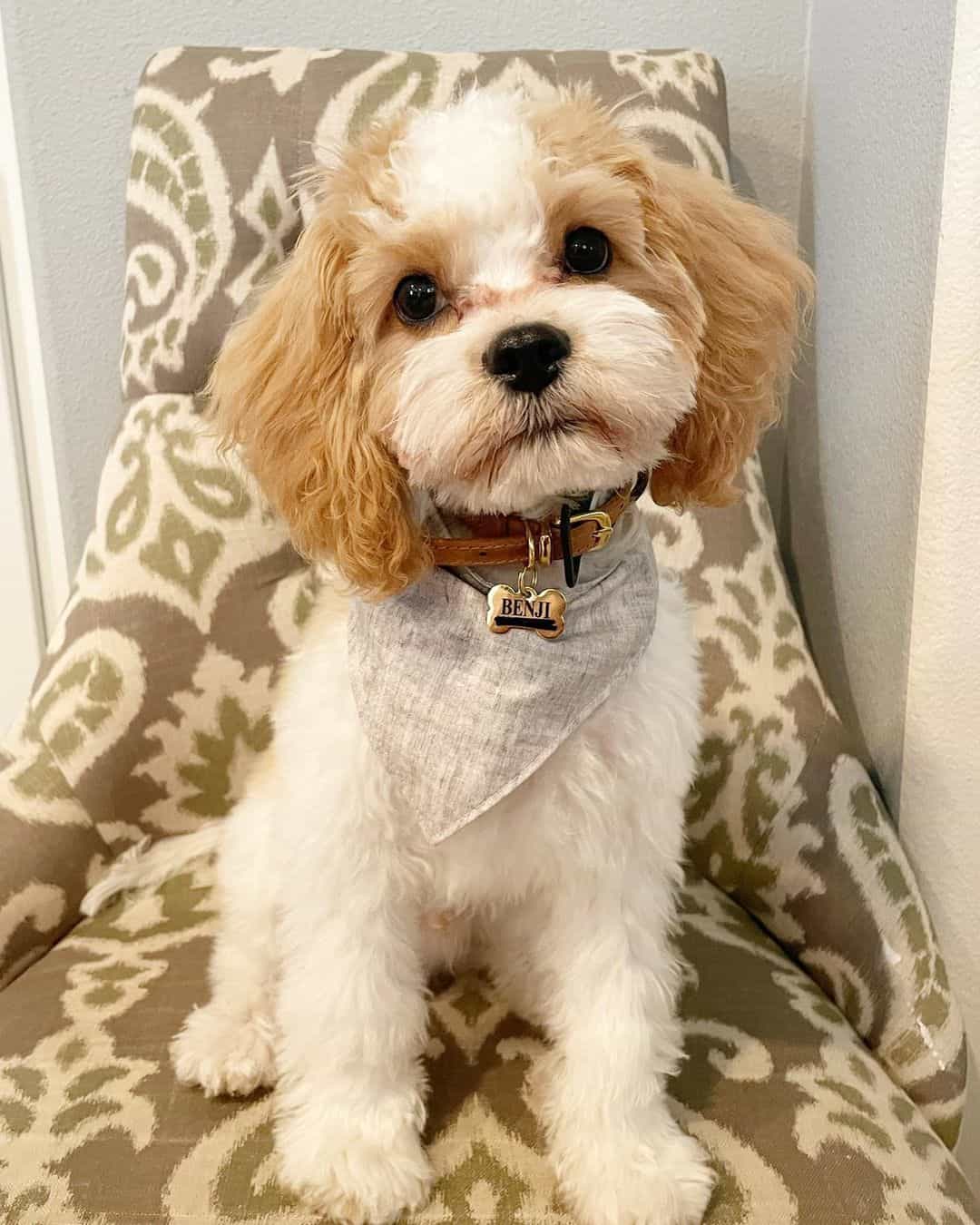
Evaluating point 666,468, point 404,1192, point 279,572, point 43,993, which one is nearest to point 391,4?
point 279,572

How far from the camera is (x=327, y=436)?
2.95 feet

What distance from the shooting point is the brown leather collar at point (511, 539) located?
925 millimetres

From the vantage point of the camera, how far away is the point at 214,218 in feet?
4.82

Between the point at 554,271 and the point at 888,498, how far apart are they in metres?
0.63

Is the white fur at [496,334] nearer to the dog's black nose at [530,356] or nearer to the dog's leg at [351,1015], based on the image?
the dog's black nose at [530,356]

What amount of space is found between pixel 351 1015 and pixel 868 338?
1.11m

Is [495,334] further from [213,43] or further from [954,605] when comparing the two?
[213,43]

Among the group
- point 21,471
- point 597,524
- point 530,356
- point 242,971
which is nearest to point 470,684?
point 597,524

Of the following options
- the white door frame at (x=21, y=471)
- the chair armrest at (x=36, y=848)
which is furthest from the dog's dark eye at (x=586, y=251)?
the white door frame at (x=21, y=471)

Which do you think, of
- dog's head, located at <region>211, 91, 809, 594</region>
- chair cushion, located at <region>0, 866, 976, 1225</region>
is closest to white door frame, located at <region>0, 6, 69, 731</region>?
chair cushion, located at <region>0, 866, 976, 1225</region>

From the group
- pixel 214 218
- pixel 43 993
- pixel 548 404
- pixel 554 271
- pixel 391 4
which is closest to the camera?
pixel 548 404

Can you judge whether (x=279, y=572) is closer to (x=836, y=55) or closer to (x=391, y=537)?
(x=391, y=537)

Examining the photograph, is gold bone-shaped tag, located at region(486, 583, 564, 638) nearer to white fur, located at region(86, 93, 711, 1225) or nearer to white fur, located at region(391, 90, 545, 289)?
white fur, located at region(86, 93, 711, 1225)

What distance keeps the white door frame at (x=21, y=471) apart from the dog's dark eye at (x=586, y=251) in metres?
1.24
